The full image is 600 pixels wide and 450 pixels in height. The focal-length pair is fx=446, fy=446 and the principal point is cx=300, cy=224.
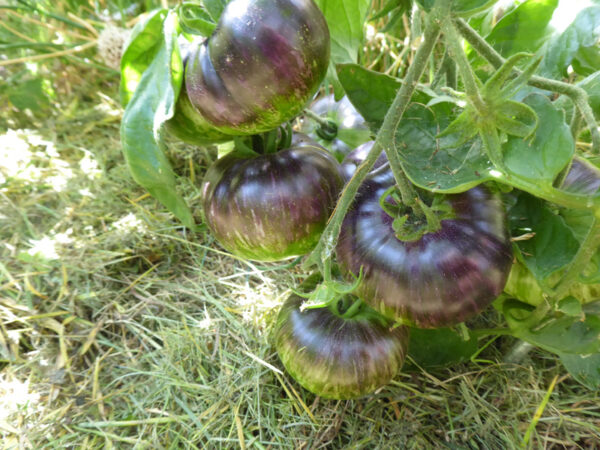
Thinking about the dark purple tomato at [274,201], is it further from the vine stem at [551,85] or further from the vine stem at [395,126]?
the vine stem at [551,85]

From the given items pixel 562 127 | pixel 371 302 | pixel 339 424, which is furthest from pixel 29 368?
pixel 562 127

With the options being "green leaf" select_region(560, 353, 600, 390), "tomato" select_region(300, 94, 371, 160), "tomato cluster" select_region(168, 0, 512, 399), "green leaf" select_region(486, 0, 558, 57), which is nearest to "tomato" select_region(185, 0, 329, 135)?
"tomato cluster" select_region(168, 0, 512, 399)

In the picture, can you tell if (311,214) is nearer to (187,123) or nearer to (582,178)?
(187,123)

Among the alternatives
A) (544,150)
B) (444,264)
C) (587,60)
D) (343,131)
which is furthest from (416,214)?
(343,131)

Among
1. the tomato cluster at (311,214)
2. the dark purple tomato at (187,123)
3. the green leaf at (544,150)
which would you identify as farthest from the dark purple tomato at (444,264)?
the dark purple tomato at (187,123)

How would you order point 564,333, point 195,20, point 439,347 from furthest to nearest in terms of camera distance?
1. point 439,347
2. point 564,333
3. point 195,20

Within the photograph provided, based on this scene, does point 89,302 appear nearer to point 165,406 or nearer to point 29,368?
point 29,368
